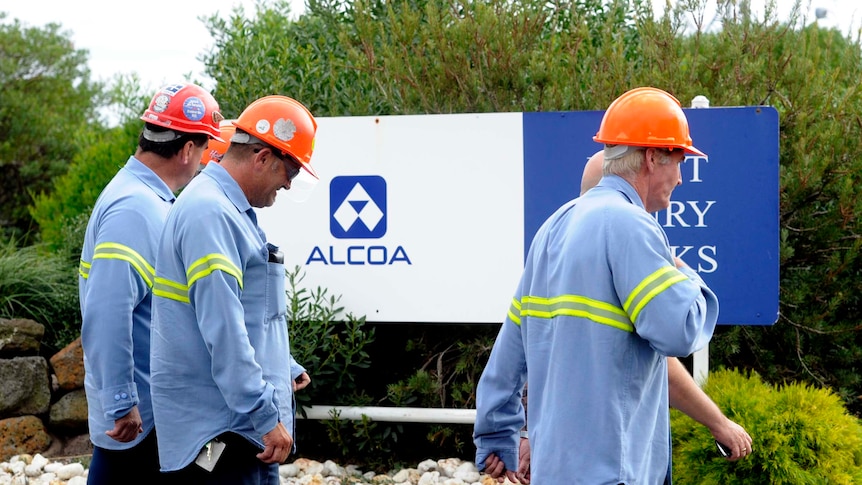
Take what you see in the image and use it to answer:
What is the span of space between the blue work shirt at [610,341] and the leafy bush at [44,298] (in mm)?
5400

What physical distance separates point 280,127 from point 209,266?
589 mm

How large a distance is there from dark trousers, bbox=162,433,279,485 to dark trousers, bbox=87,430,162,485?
1.77ft

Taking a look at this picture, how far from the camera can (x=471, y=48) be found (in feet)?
22.0

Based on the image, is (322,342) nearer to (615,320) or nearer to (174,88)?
(174,88)

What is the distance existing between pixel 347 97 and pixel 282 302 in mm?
3924

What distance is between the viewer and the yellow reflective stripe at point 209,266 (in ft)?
9.96

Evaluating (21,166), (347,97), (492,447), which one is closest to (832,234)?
(347,97)

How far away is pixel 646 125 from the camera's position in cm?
300

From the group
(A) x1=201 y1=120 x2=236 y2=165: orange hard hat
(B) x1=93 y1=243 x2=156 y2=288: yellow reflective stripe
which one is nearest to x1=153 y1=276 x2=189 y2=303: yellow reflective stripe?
(B) x1=93 y1=243 x2=156 y2=288: yellow reflective stripe

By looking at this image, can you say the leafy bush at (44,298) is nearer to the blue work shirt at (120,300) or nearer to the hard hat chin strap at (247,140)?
the blue work shirt at (120,300)

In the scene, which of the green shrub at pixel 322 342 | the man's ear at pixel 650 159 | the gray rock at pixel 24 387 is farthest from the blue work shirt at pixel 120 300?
the gray rock at pixel 24 387

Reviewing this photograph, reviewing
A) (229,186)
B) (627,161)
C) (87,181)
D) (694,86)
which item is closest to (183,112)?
(229,186)

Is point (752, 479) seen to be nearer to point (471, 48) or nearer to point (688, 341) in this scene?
point (688, 341)

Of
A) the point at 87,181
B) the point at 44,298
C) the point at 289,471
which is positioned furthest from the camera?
the point at 87,181
